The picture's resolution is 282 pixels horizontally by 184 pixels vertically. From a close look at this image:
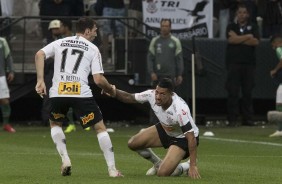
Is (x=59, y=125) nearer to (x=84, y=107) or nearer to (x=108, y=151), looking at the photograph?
(x=84, y=107)

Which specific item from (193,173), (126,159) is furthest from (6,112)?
(193,173)

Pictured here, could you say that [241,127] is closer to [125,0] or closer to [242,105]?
[242,105]

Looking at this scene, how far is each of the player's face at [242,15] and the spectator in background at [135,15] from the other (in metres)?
2.33

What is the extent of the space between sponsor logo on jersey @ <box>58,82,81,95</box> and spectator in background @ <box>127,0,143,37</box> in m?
11.4

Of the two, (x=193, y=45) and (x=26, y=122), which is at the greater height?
(x=193, y=45)

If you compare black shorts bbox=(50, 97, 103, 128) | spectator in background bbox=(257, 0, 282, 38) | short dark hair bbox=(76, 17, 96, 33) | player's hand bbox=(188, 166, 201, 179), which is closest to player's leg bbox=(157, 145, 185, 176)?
player's hand bbox=(188, 166, 201, 179)

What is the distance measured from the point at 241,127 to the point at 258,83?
73.7 inches

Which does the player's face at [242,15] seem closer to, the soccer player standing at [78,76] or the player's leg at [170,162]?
the player's leg at [170,162]

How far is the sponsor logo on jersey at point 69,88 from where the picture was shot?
1412 centimetres

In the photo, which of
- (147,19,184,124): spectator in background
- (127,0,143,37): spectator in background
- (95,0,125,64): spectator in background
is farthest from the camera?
(127,0,143,37): spectator in background

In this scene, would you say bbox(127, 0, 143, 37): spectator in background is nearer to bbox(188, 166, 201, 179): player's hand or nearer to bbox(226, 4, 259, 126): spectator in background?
→ bbox(226, 4, 259, 126): spectator in background

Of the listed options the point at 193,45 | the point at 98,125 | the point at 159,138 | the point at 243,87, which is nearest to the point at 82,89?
the point at 98,125

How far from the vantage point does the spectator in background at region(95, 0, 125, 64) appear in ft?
82.6

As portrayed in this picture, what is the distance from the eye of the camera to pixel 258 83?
27.2 metres
